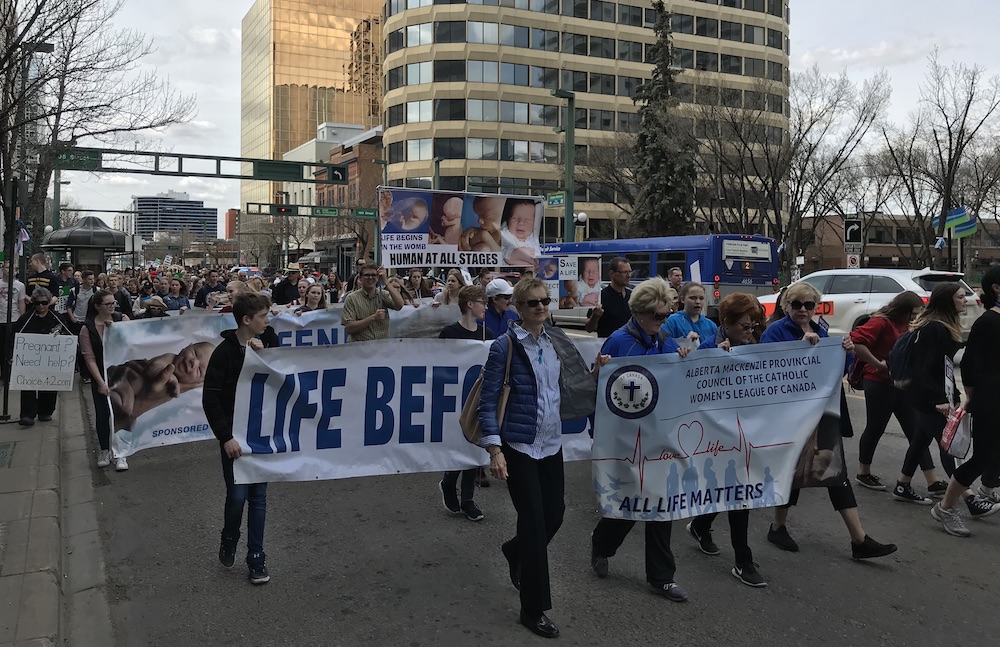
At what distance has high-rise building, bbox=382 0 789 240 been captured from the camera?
6288 cm

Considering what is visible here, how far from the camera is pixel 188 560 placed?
5.18 meters

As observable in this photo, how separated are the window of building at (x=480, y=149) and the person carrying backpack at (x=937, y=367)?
193 ft

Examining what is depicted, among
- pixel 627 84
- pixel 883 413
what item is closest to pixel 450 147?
pixel 627 84

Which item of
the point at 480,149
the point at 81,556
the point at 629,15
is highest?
the point at 629,15

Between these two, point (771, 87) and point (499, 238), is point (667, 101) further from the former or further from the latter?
point (499, 238)

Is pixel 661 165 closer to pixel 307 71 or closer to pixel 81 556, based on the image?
pixel 81 556

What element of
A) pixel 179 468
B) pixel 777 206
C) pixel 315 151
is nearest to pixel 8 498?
pixel 179 468

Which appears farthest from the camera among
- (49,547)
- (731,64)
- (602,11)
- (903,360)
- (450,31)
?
(731,64)

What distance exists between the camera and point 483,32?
6284cm

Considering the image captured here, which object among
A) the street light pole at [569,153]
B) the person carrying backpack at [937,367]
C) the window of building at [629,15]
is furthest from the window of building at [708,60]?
the person carrying backpack at [937,367]

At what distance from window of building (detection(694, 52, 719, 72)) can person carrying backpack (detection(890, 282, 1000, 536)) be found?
65.3 metres

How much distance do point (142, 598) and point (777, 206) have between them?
1373 inches

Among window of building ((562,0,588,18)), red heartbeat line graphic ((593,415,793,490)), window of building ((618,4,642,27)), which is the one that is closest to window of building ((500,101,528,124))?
window of building ((562,0,588,18))

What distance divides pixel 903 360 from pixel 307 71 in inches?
5393
